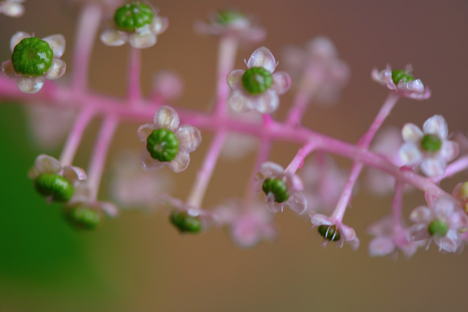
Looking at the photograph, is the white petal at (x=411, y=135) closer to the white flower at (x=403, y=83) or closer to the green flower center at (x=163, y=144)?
the white flower at (x=403, y=83)

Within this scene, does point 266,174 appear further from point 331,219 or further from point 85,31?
point 85,31

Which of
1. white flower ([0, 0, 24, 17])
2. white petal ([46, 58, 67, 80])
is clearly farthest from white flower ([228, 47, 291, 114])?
white flower ([0, 0, 24, 17])

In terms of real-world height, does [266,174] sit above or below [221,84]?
below

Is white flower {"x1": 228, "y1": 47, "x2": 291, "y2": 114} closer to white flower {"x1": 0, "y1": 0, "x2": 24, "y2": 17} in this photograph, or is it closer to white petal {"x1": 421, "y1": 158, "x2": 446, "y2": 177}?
white petal {"x1": 421, "y1": 158, "x2": 446, "y2": 177}

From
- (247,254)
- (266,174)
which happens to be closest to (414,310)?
(247,254)

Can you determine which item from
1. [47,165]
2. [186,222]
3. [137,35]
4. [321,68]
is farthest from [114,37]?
[321,68]

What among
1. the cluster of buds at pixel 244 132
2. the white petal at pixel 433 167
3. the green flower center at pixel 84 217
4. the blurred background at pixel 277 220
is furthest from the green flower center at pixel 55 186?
the blurred background at pixel 277 220

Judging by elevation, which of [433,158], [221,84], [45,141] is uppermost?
[45,141]
